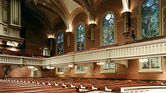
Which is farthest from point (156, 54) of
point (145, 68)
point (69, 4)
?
point (69, 4)

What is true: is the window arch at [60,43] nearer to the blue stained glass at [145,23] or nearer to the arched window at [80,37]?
the arched window at [80,37]

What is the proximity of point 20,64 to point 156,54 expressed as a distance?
46.7ft

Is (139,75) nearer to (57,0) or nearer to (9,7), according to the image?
(57,0)

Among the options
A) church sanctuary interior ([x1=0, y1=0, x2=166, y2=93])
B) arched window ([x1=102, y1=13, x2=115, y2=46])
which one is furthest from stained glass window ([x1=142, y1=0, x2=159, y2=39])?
arched window ([x1=102, y1=13, x2=115, y2=46])

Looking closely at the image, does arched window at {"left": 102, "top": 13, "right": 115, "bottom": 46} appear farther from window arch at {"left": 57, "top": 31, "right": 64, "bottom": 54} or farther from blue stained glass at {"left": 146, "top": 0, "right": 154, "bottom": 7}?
window arch at {"left": 57, "top": 31, "right": 64, "bottom": 54}

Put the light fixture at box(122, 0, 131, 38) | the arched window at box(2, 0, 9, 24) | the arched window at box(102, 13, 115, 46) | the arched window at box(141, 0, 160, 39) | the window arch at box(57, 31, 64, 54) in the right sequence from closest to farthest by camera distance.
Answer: the arched window at box(141, 0, 160, 39) → the light fixture at box(122, 0, 131, 38) → the arched window at box(102, 13, 115, 46) → the arched window at box(2, 0, 9, 24) → the window arch at box(57, 31, 64, 54)

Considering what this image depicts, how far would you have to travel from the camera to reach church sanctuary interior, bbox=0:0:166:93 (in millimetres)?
10422

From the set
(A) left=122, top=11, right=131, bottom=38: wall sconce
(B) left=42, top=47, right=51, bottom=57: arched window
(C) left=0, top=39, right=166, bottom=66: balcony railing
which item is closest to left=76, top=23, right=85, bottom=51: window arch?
(C) left=0, top=39, right=166, bottom=66: balcony railing

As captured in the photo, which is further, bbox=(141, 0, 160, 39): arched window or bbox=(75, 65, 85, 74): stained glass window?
bbox=(75, 65, 85, 74): stained glass window

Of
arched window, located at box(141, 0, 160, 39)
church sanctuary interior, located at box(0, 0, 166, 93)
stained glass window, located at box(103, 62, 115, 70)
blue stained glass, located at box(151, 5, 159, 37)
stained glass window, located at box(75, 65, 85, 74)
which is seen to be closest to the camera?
church sanctuary interior, located at box(0, 0, 166, 93)

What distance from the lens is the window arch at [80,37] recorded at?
19.6m

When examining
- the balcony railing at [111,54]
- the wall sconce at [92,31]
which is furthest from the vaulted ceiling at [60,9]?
the balcony railing at [111,54]

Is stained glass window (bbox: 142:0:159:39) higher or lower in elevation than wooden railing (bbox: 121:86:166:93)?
higher

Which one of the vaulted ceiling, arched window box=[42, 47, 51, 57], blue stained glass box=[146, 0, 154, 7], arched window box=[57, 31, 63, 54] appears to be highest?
the vaulted ceiling
